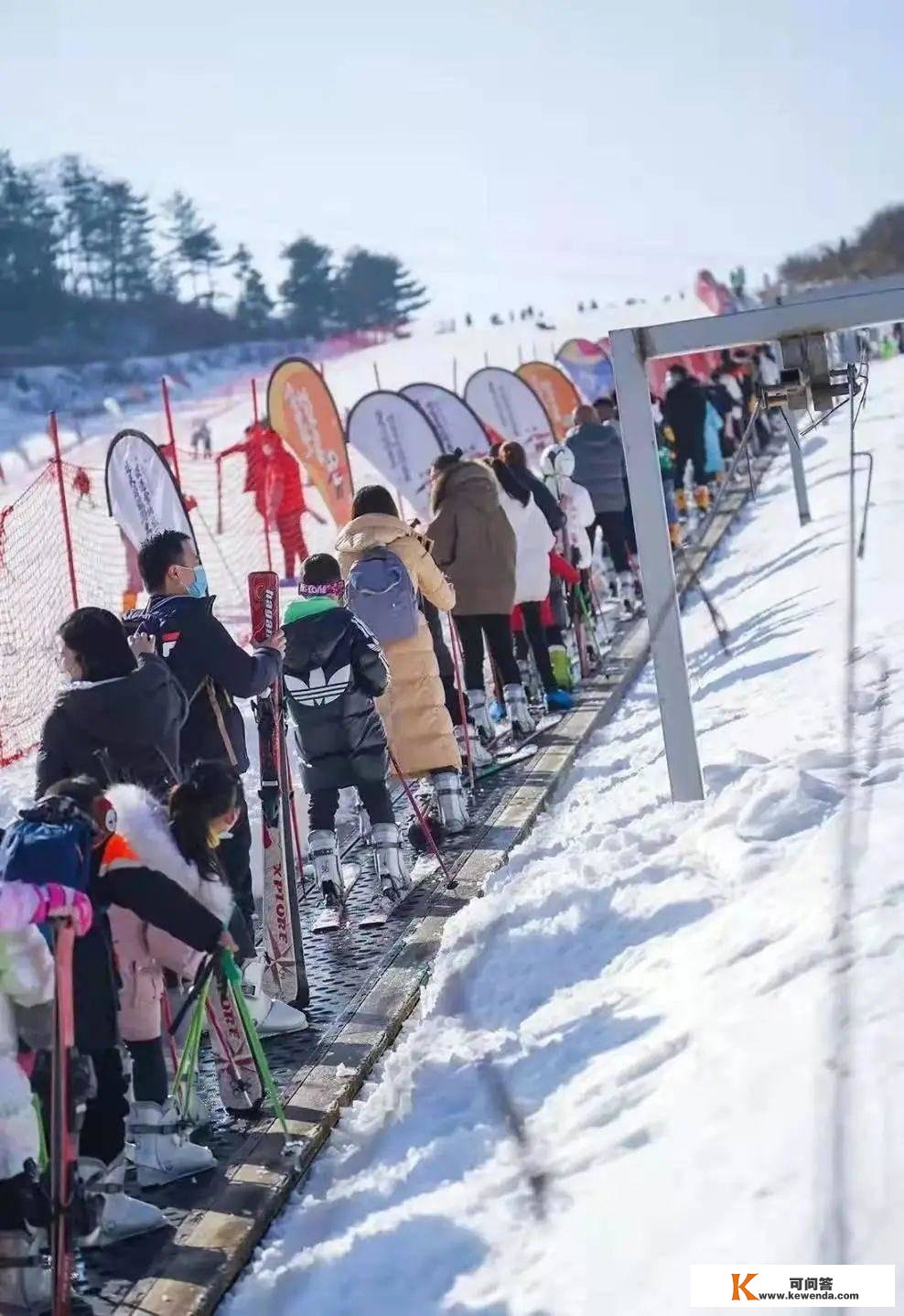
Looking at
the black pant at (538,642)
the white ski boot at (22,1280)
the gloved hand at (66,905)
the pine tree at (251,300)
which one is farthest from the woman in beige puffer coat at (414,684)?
the pine tree at (251,300)

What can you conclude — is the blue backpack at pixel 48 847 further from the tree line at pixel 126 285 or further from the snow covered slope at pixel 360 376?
the tree line at pixel 126 285

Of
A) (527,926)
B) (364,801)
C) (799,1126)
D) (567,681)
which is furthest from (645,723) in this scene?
(799,1126)

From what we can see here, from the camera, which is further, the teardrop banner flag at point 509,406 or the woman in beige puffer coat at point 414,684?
the teardrop banner flag at point 509,406

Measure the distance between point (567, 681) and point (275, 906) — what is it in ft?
19.7

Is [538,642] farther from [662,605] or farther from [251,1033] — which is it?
[251,1033]

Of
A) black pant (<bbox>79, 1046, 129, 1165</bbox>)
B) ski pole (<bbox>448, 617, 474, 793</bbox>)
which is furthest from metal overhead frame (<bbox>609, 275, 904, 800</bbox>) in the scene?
black pant (<bbox>79, 1046, 129, 1165</bbox>)

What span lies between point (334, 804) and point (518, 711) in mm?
3416

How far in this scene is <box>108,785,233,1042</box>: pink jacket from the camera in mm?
4863

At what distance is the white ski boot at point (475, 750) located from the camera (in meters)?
10.1

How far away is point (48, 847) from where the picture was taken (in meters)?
4.20

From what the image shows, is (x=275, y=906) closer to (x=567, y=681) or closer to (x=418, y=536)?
(x=418, y=536)

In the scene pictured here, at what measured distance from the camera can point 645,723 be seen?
10789mm

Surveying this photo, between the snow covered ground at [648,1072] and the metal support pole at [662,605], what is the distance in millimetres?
187

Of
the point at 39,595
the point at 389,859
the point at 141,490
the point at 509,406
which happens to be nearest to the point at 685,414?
the point at 509,406
